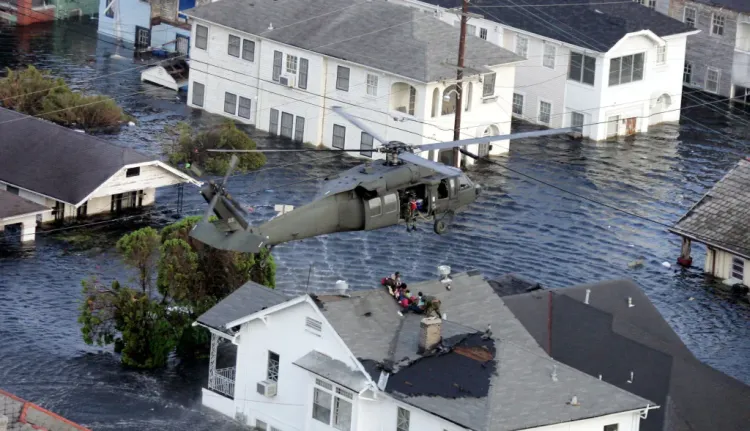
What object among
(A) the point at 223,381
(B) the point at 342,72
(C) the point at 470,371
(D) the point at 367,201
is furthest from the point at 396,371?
(B) the point at 342,72

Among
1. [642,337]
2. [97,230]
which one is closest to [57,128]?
[97,230]

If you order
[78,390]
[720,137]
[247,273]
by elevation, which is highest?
[720,137]

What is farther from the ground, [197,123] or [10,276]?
[197,123]

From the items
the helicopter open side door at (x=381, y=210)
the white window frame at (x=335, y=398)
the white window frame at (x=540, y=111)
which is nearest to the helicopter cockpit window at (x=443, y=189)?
the helicopter open side door at (x=381, y=210)

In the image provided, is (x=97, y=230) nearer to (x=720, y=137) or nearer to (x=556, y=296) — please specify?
(x=556, y=296)

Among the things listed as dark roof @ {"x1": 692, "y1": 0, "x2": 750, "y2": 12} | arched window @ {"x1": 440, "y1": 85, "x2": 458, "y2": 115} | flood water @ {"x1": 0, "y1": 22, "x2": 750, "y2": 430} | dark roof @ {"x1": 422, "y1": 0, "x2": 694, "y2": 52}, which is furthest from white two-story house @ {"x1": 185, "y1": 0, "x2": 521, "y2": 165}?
dark roof @ {"x1": 692, "y1": 0, "x2": 750, "y2": 12}

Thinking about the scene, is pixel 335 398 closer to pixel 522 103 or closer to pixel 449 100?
pixel 449 100
